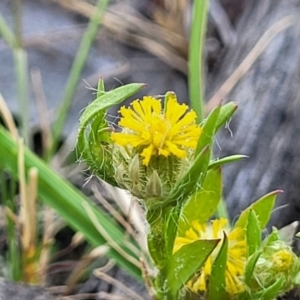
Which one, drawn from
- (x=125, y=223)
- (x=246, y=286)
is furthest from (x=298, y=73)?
(x=246, y=286)

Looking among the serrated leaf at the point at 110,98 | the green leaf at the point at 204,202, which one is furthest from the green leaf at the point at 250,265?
the serrated leaf at the point at 110,98

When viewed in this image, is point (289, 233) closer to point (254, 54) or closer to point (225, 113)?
point (225, 113)

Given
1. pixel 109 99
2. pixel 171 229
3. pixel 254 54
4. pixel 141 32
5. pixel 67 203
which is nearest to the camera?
pixel 109 99

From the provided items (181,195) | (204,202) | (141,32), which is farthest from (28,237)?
(141,32)

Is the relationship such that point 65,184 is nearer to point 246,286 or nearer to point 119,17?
point 246,286

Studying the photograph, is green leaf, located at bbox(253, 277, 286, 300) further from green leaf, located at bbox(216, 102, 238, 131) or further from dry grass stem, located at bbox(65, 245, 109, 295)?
dry grass stem, located at bbox(65, 245, 109, 295)
